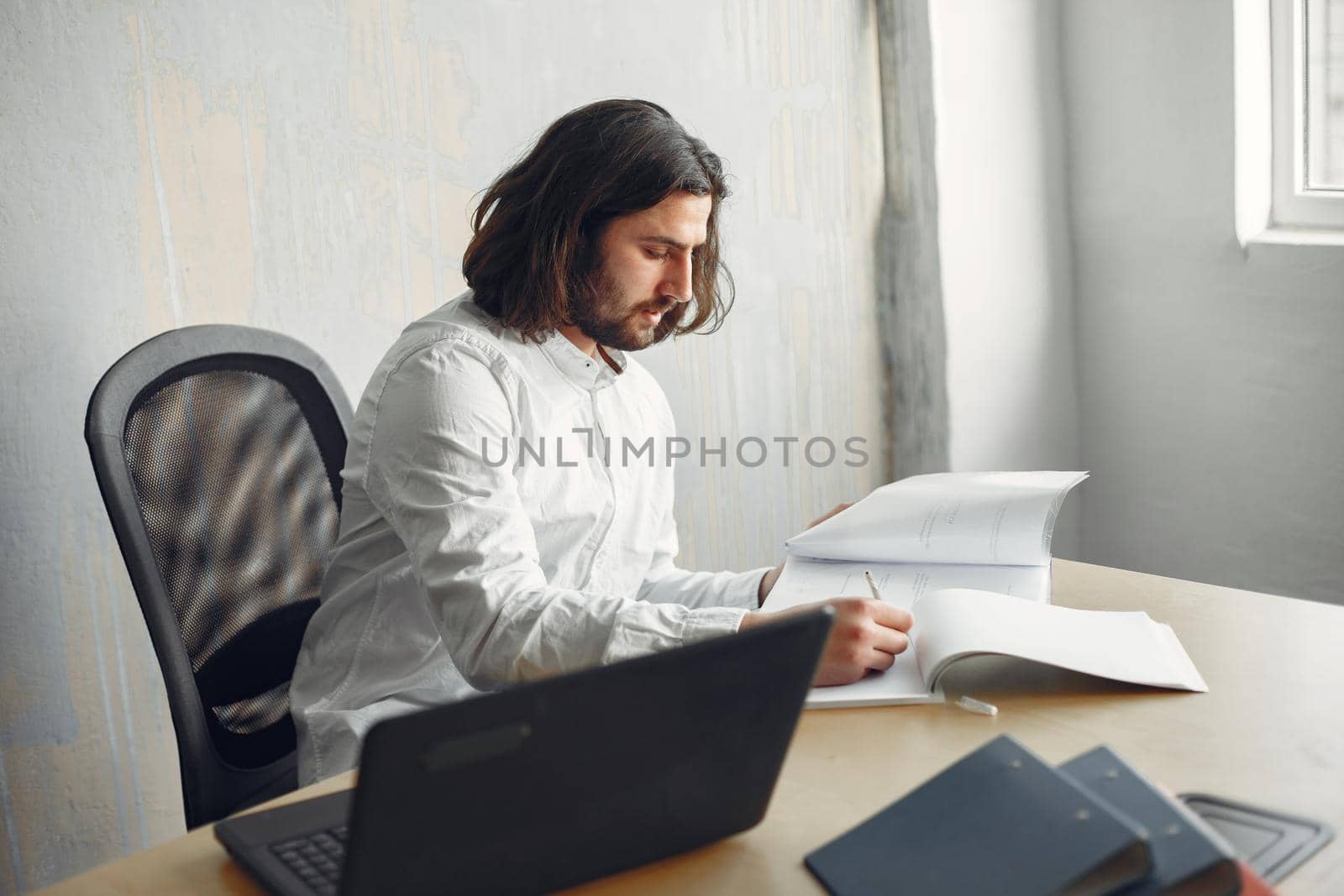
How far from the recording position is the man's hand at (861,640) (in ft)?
3.58

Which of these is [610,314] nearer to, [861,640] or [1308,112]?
[861,640]

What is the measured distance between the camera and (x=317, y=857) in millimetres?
841

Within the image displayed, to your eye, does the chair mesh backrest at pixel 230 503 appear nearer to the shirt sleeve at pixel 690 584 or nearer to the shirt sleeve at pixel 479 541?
the shirt sleeve at pixel 479 541

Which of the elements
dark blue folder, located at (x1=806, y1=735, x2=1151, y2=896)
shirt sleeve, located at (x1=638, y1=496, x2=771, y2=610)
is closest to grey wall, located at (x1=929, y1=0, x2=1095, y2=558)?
shirt sleeve, located at (x1=638, y1=496, x2=771, y2=610)

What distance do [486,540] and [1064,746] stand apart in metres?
0.57

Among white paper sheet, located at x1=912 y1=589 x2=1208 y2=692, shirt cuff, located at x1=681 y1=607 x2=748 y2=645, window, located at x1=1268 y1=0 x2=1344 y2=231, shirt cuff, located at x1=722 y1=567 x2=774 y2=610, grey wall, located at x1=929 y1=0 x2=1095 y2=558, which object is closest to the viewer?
white paper sheet, located at x1=912 y1=589 x2=1208 y2=692

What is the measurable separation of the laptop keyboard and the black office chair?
0.43 meters

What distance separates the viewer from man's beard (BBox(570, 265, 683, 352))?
1.52 m

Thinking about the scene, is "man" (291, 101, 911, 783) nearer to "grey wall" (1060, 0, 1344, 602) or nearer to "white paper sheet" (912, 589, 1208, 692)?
"white paper sheet" (912, 589, 1208, 692)

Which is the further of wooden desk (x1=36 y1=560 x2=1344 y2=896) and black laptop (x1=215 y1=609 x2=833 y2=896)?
wooden desk (x1=36 y1=560 x2=1344 y2=896)

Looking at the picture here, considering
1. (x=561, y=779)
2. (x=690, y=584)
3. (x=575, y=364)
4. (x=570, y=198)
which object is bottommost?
(x=690, y=584)

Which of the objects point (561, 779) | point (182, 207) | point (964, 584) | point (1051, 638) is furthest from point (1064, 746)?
point (182, 207)

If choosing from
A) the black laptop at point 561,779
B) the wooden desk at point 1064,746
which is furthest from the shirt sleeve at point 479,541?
the black laptop at point 561,779

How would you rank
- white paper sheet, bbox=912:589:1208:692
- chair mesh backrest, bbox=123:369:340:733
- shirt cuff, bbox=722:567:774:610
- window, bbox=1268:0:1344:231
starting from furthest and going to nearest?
1. window, bbox=1268:0:1344:231
2. shirt cuff, bbox=722:567:774:610
3. chair mesh backrest, bbox=123:369:340:733
4. white paper sheet, bbox=912:589:1208:692
